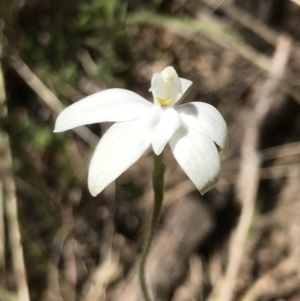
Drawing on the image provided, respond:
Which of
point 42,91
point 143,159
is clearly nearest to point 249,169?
point 143,159

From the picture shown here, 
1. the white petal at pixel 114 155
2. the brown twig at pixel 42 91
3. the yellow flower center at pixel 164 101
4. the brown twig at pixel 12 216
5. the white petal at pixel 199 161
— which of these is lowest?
the brown twig at pixel 12 216

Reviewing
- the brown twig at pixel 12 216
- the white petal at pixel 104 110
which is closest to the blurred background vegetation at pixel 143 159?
the brown twig at pixel 12 216

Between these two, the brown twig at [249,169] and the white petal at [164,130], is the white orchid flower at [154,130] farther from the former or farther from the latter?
the brown twig at [249,169]

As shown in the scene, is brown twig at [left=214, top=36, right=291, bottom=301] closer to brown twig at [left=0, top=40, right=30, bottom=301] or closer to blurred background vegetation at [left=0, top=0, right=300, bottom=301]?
blurred background vegetation at [left=0, top=0, right=300, bottom=301]

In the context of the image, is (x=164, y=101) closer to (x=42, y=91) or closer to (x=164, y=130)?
(x=164, y=130)

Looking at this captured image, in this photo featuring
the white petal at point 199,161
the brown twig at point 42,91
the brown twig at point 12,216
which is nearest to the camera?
the white petal at point 199,161

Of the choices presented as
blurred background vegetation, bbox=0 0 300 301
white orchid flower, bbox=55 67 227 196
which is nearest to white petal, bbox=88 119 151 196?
white orchid flower, bbox=55 67 227 196

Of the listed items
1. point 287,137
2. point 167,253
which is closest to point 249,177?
point 287,137
